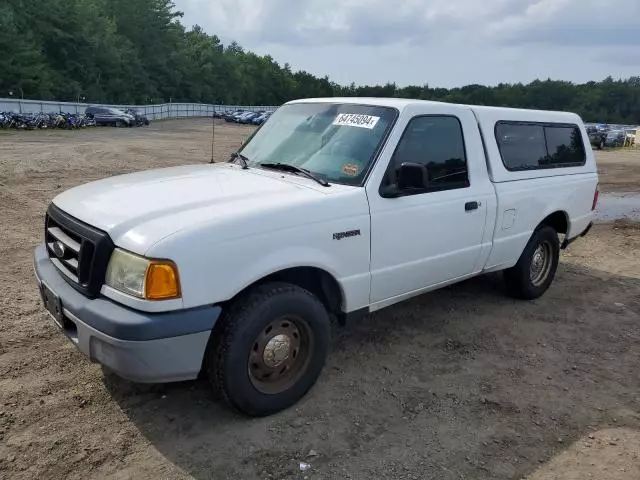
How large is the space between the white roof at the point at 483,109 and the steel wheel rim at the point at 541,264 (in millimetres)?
1298

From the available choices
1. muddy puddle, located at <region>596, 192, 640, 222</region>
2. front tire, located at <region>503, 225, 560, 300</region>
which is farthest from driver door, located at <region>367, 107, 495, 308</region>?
muddy puddle, located at <region>596, 192, 640, 222</region>

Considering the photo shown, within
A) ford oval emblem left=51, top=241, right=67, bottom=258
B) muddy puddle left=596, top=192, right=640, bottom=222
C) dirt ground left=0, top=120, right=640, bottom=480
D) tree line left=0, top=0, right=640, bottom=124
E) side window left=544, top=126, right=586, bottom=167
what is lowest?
dirt ground left=0, top=120, right=640, bottom=480

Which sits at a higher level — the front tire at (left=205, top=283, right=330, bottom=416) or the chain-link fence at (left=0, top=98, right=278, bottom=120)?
the chain-link fence at (left=0, top=98, right=278, bottom=120)

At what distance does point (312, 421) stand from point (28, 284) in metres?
3.41

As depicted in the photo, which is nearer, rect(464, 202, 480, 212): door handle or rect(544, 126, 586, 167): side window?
rect(464, 202, 480, 212): door handle

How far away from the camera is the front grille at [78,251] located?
2861mm

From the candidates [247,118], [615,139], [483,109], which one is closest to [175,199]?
A: [483,109]

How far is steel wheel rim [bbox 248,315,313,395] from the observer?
3.19 meters

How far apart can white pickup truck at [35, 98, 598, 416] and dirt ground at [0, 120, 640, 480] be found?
369 millimetres

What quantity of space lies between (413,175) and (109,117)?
1535 inches

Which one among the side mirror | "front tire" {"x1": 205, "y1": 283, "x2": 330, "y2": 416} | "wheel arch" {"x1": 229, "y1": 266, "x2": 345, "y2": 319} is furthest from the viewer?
the side mirror

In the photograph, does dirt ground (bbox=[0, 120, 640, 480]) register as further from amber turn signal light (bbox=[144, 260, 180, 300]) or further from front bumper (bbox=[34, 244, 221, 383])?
amber turn signal light (bbox=[144, 260, 180, 300])

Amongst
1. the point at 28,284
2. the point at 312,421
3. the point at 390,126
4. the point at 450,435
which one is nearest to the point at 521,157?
the point at 390,126

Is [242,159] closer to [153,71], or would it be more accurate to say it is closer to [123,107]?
[123,107]
